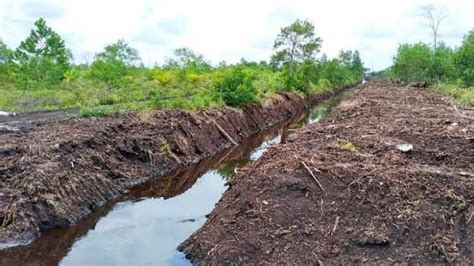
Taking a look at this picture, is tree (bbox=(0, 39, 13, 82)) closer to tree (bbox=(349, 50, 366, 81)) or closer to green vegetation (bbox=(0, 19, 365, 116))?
green vegetation (bbox=(0, 19, 365, 116))

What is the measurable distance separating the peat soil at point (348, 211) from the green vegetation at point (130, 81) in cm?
1502

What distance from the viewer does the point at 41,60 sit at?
44406 millimetres

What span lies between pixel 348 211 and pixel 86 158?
9.29 m

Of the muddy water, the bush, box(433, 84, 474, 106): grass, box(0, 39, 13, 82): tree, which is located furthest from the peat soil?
box(0, 39, 13, 82): tree

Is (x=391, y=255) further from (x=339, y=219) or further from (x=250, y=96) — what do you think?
(x=250, y=96)

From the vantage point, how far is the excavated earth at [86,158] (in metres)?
12.5

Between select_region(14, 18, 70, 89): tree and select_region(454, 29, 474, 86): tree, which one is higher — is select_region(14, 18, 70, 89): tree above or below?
above

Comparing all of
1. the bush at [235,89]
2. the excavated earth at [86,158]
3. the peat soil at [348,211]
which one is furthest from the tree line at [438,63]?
the peat soil at [348,211]

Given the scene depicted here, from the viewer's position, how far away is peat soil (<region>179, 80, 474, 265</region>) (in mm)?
8695

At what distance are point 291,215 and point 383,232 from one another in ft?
5.78

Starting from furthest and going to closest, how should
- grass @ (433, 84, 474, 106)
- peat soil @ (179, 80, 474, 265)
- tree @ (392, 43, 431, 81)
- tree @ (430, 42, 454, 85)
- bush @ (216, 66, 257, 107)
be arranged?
tree @ (392, 43, 431, 81), tree @ (430, 42, 454, 85), grass @ (433, 84, 474, 106), bush @ (216, 66, 257, 107), peat soil @ (179, 80, 474, 265)

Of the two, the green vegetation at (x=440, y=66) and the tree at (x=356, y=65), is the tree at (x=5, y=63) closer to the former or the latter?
the green vegetation at (x=440, y=66)

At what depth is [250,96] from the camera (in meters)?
32.0

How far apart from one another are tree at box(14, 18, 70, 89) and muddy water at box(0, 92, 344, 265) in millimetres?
27356
